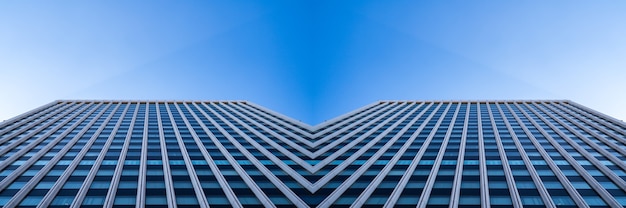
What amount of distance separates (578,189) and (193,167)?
3472cm

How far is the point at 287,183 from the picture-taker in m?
37.0

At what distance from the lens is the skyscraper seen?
33.7 meters

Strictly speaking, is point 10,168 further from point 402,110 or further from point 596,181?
point 402,110

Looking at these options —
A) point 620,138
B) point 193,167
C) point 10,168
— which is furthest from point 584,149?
point 10,168

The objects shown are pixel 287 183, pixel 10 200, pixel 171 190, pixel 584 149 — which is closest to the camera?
Answer: pixel 10 200

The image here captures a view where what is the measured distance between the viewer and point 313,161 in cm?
4344

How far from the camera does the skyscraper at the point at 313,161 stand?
3366 centimetres

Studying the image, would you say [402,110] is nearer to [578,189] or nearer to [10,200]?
[578,189]

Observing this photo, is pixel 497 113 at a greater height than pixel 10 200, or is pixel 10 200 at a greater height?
pixel 497 113

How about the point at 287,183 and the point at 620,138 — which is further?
the point at 620,138

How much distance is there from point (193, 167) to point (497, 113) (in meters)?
55.0

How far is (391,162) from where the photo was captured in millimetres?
42250

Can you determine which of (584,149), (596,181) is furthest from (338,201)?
(584,149)

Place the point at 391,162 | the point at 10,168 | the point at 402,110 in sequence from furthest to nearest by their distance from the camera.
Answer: the point at 402,110 → the point at 391,162 → the point at 10,168
